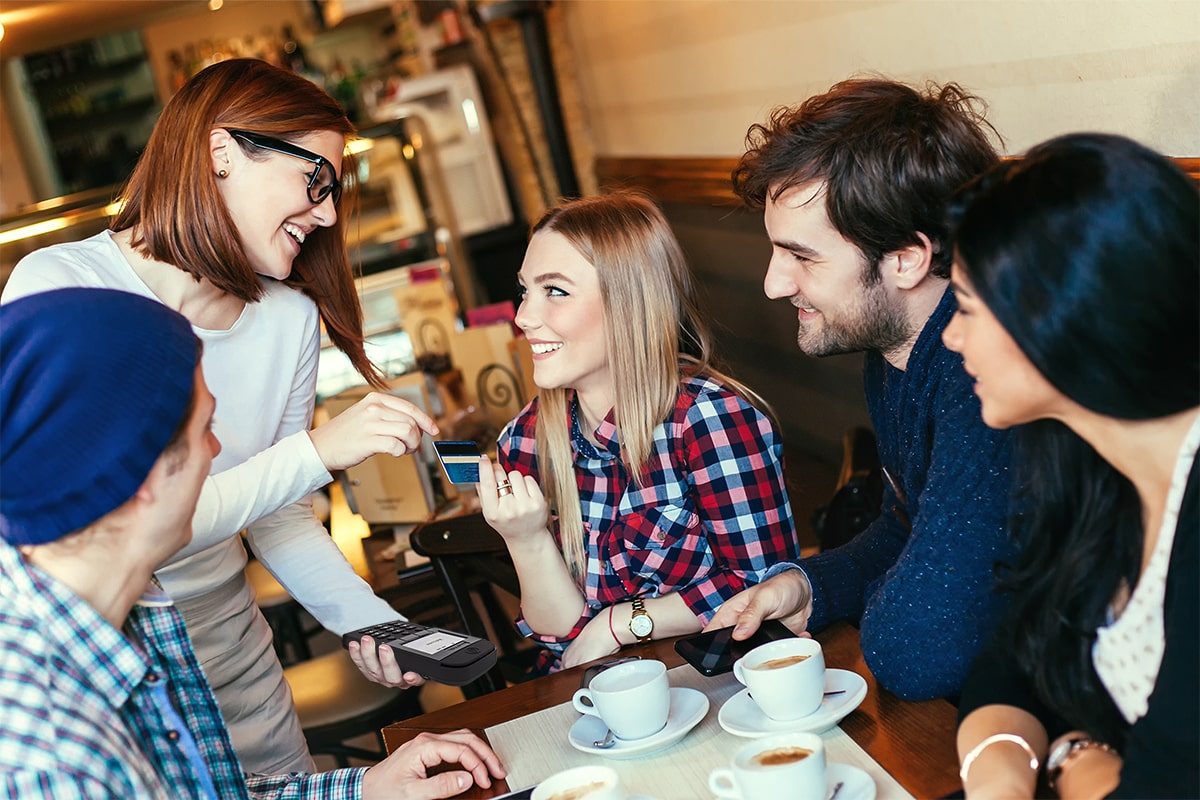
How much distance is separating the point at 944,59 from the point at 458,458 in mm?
1207

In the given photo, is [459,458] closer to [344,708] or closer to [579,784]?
[579,784]

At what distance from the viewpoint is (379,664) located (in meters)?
1.68

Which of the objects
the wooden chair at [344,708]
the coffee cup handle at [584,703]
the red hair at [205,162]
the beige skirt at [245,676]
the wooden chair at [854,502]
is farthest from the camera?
the wooden chair at [344,708]

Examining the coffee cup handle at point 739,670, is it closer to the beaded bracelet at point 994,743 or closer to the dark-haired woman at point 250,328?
the beaded bracelet at point 994,743

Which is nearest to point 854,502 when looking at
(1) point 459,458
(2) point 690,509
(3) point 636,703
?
(2) point 690,509

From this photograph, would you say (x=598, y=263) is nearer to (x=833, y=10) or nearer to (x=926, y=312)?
(x=926, y=312)

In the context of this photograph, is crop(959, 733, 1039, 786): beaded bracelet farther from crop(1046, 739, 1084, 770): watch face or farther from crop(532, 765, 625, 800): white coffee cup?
crop(532, 765, 625, 800): white coffee cup

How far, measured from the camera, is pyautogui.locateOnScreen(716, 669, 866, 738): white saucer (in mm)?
1240

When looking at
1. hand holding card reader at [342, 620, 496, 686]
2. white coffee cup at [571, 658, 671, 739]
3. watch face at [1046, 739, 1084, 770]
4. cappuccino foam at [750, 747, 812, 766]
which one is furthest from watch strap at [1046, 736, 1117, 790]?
hand holding card reader at [342, 620, 496, 686]

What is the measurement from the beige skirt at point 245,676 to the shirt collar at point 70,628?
867 millimetres

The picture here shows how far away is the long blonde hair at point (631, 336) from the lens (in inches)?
78.4

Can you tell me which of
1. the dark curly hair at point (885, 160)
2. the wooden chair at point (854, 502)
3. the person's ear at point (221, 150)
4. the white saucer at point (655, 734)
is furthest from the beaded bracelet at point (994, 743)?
the person's ear at point (221, 150)

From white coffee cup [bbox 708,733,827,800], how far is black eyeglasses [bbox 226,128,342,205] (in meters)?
1.28

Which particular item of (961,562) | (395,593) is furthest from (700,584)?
(395,593)
